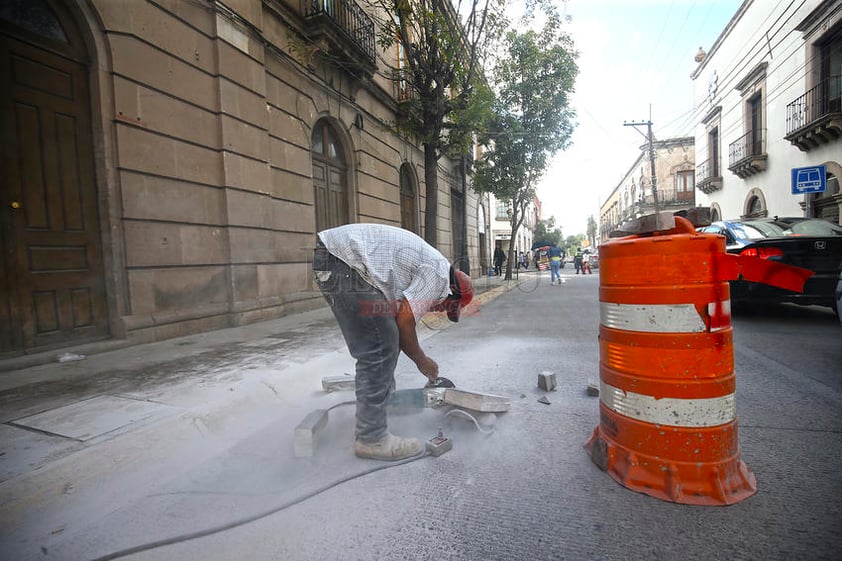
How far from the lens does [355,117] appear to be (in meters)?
10.5

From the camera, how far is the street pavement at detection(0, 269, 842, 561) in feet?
5.22

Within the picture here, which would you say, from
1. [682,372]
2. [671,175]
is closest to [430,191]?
[682,372]

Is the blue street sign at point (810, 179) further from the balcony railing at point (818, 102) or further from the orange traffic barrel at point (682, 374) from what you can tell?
the orange traffic barrel at point (682, 374)

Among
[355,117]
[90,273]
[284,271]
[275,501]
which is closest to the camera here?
[275,501]

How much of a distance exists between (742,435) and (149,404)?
3.87 m

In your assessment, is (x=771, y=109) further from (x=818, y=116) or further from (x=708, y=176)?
(x=708, y=176)

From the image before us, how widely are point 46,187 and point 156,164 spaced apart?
1.26m

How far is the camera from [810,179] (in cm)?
901

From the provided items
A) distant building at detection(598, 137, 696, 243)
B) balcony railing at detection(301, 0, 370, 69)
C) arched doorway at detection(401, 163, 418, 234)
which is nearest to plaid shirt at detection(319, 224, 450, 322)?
balcony railing at detection(301, 0, 370, 69)

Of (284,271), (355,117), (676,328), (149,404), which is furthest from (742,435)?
(355,117)

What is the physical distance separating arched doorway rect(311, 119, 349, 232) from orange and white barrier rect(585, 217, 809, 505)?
8.01 m

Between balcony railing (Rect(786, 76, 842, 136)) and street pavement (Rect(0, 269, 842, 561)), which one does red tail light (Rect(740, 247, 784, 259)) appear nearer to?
street pavement (Rect(0, 269, 842, 561))

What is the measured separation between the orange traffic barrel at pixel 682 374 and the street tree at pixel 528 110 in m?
14.1

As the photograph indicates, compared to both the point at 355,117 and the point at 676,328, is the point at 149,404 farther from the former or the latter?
the point at 355,117
